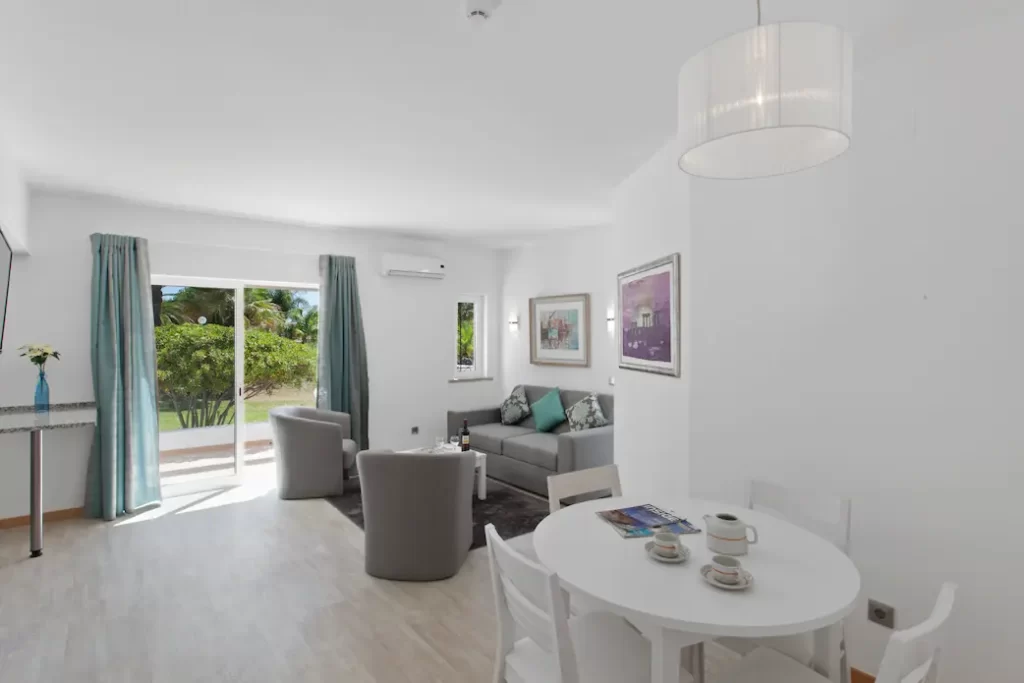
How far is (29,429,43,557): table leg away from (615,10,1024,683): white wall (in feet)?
14.5

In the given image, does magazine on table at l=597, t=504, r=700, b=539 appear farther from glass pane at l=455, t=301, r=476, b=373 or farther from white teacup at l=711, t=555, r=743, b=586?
glass pane at l=455, t=301, r=476, b=373

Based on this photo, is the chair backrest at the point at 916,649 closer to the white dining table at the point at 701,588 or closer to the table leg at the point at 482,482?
the white dining table at the point at 701,588

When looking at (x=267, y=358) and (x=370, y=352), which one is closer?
(x=267, y=358)

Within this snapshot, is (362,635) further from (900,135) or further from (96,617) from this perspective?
(900,135)

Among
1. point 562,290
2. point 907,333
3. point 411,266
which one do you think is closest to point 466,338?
point 411,266

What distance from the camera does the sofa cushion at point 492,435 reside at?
5508 millimetres

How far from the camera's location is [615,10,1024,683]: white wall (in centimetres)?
178

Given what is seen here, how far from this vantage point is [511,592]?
1561mm

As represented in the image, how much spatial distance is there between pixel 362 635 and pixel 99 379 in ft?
11.0

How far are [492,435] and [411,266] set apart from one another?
217 centimetres

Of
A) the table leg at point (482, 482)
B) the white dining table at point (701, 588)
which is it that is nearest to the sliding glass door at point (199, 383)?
the table leg at point (482, 482)

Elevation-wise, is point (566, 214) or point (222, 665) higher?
point (566, 214)

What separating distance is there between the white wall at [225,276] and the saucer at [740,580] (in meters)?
4.92

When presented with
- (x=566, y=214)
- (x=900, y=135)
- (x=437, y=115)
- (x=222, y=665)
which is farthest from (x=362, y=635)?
(x=566, y=214)
